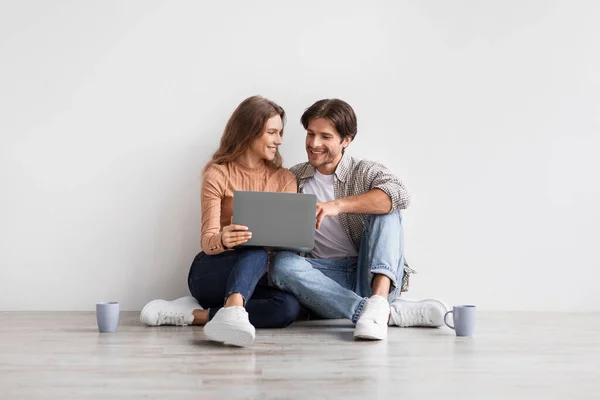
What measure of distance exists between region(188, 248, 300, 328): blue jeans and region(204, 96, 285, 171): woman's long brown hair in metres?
0.46

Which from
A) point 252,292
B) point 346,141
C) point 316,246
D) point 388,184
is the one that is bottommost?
point 252,292

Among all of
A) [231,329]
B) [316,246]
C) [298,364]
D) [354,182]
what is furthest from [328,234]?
[298,364]

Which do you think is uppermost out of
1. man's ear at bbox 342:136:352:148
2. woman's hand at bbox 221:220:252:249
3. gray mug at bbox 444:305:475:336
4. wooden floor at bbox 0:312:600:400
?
man's ear at bbox 342:136:352:148

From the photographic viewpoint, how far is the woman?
8.45 feet

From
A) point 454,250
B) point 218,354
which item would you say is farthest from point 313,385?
point 454,250

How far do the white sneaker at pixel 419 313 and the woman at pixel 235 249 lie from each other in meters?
0.44

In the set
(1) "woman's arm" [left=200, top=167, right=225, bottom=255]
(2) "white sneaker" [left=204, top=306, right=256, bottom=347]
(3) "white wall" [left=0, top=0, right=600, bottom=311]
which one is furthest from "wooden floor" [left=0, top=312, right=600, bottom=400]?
(3) "white wall" [left=0, top=0, right=600, bottom=311]

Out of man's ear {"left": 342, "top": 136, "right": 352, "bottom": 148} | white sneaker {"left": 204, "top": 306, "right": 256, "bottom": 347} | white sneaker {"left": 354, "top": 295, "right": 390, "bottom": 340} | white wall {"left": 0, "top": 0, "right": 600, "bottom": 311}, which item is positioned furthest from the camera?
white wall {"left": 0, "top": 0, "right": 600, "bottom": 311}

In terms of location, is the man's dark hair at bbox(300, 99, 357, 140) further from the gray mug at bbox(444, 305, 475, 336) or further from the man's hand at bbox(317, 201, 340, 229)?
the gray mug at bbox(444, 305, 475, 336)

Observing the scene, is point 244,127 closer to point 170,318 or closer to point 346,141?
point 346,141

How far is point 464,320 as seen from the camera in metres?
2.59

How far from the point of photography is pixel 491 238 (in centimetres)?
345

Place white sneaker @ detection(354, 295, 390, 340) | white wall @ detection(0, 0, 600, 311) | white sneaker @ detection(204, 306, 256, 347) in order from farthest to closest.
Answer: white wall @ detection(0, 0, 600, 311), white sneaker @ detection(354, 295, 390, 340), white sneaker @ detection(204, 306, 256, 347)

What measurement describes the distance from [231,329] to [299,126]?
139cm
